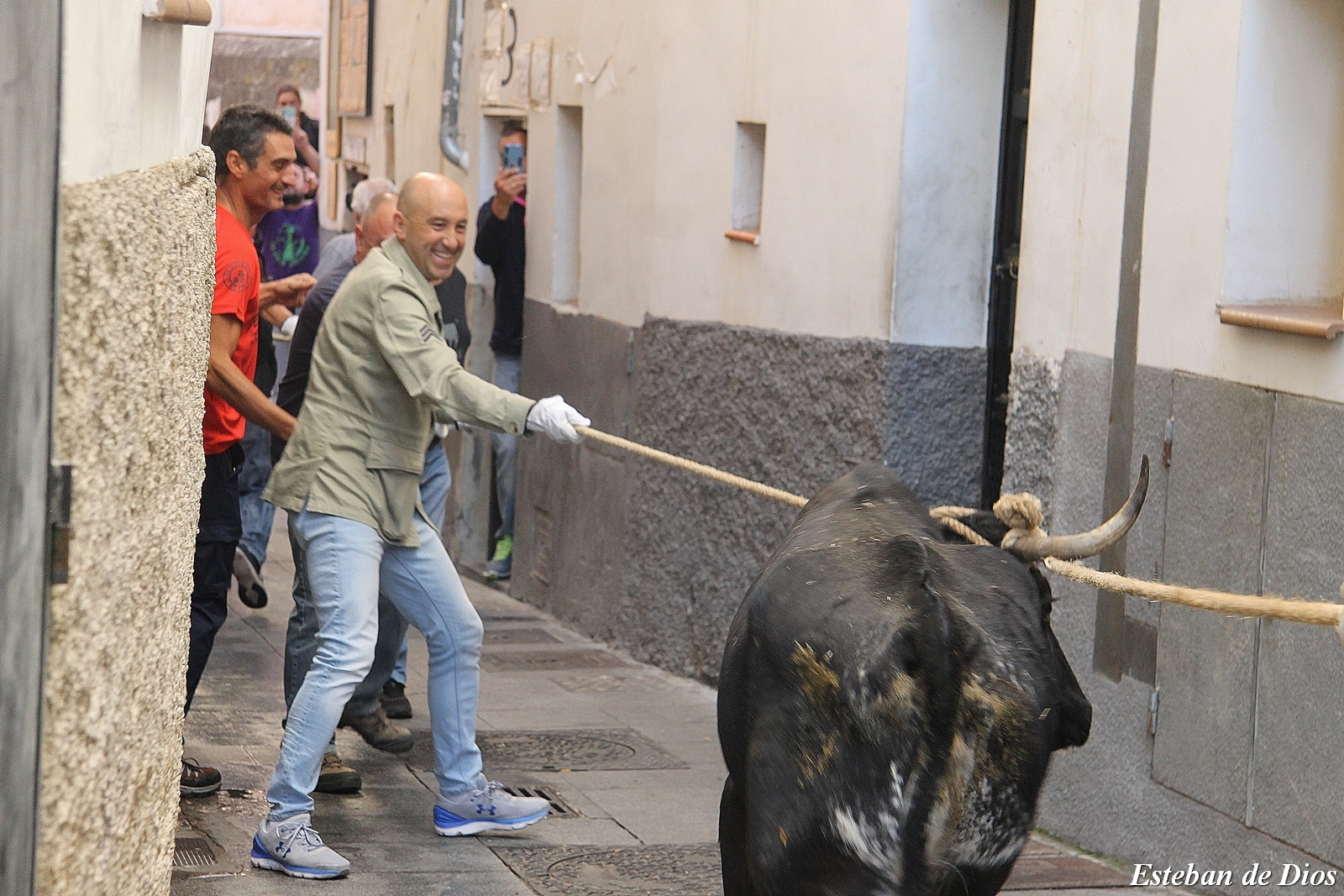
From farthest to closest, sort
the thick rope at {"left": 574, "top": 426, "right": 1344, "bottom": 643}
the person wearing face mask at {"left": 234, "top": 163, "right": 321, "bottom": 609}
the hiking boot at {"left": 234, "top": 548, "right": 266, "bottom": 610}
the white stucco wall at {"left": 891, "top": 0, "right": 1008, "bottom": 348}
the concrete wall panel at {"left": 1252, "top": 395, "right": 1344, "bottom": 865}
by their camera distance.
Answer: the hiking boot at {"left": 234, "top": 548, "right": 266, "bottom": 610}, the person wearing face mask at {"left": 234, "top": 163, "right": 321, "bottom": 609}, the white stucco wall at {"left": 891, "top": 0, "right": 1008, "bottom": 348}, the concrete wall panel at {"left": 1252, "top": 395, "right": 1344, "bottom": 865}, the thick rope at {"left": 574, "top": 426, "right": 1344, "bottom": 643}

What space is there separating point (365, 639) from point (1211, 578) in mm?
2581

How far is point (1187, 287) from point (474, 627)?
249cm

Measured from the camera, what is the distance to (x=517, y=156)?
11.5 metres

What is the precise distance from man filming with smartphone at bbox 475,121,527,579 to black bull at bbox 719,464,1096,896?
25.9ft

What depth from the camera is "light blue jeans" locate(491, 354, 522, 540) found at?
11.2 meters

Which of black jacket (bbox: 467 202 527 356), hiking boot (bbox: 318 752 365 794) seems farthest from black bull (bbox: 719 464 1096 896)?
black jacket (bbox: 467 202 527 356)

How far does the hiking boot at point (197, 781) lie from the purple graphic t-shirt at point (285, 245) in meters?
5.16

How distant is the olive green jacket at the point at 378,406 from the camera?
559cm

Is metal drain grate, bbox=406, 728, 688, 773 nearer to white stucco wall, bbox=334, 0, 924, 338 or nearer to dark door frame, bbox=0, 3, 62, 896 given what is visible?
white stucco wall, bbox=334, 0, 924, 338

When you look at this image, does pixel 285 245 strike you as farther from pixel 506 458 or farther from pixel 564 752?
pixel 564 752

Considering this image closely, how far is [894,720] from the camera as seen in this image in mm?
3125

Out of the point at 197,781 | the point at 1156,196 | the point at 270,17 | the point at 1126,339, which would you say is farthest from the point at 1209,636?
the point at 270,17

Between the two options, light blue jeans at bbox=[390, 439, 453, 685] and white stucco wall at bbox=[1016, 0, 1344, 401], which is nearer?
white stucco wall at bbox=[1016, 0, 1344, 401]

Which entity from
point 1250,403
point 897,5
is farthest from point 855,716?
point 897,5
